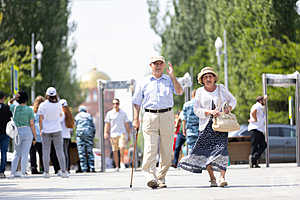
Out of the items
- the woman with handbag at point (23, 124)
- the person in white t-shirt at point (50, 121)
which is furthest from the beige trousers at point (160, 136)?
the woman with handbag at point (23, 124)

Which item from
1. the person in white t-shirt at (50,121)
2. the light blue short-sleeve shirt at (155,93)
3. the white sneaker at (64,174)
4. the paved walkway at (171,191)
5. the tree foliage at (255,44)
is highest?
the tree foliage at (255,44)

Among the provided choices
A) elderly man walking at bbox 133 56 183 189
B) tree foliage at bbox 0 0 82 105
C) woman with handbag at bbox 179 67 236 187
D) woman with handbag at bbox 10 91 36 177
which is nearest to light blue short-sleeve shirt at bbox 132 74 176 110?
elderly man walking at bbox 133 56 183 189

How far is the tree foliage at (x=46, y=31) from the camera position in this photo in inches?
1849

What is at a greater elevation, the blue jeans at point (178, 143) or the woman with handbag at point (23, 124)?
the woman with handbag at point (23, 124)

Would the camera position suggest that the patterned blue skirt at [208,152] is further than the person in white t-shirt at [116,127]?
No

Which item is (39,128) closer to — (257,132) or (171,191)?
(257,132)

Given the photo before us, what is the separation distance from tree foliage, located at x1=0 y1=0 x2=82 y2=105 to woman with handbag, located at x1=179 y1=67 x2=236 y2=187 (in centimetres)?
3366

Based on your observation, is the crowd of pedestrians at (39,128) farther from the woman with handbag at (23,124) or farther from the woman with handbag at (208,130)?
the woman with handbag at (208,130)

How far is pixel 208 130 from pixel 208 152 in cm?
35

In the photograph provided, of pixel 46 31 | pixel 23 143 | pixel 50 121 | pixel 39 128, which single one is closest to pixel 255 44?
pixel 46 31

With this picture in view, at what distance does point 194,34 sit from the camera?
5559cm

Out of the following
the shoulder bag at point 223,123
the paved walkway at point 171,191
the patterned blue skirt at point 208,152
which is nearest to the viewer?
the paved walkway at point 171,191

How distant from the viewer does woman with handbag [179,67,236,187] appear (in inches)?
481

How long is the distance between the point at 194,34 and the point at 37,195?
147 feet
